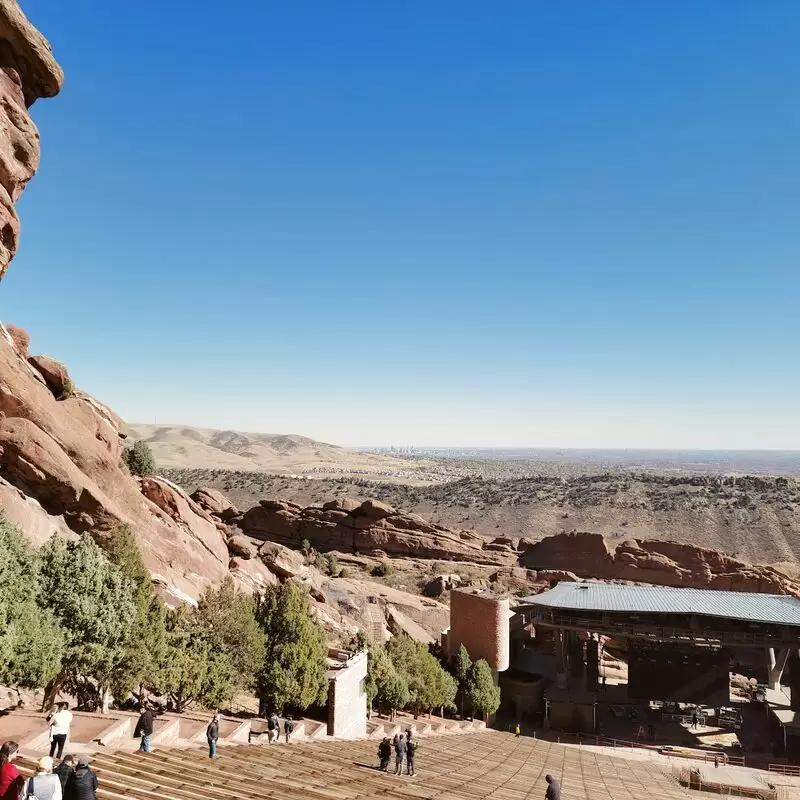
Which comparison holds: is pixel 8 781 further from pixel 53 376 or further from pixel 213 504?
pixel 213 504

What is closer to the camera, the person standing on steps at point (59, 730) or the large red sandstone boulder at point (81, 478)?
the person standing on steps at point (59, 730)

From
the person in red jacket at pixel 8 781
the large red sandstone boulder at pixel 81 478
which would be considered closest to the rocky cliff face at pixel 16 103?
the large red sandstone boulder at pixel 81 478

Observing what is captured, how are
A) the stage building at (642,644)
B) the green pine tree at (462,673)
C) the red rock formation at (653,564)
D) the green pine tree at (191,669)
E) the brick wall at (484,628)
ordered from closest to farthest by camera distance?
the green pine tree at (191,669), the green pine tree at (462,673), the stage building at (642,644), the brick wall at (484,628), the red rock formation at (653,564)

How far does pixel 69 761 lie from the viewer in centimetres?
1084

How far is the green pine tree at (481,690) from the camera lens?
119 ft

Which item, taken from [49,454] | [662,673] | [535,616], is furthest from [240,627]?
[662,673]

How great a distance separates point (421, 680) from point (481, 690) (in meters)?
5.89

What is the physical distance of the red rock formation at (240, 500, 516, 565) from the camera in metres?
69.6

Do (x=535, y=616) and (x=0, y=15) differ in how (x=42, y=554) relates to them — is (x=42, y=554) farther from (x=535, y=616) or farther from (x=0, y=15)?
(x=535, y=616)

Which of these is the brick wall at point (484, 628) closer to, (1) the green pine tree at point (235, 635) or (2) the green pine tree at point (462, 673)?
Answer: (2) the green pine tree at point (462, 673)

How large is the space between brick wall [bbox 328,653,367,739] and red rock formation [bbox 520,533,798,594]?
43.6 metres

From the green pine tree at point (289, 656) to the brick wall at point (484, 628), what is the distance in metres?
15.2

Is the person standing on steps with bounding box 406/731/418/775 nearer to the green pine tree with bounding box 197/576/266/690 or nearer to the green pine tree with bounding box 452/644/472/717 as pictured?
the green pine tree with bounding box 197/576/266/690

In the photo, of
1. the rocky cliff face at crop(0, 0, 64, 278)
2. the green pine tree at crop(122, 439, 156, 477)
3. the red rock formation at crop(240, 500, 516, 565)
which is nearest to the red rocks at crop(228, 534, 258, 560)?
the green pine tree at crop(122, 439, 156, 477)
